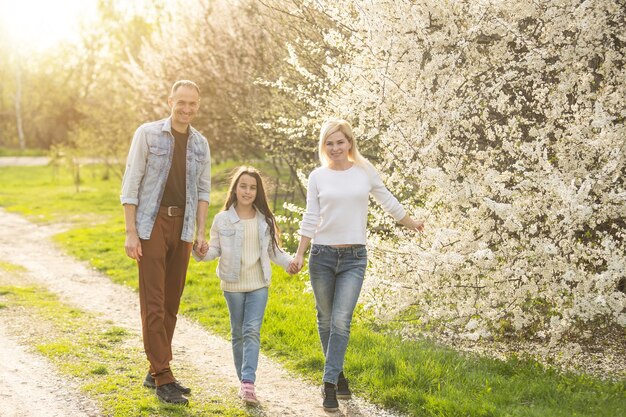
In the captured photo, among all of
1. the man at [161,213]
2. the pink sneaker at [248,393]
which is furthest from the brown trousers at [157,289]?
the pink sneaker at [248,393]

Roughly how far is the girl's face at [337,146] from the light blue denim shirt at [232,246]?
734mm

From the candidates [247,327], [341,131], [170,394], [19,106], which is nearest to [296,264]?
[247,327]

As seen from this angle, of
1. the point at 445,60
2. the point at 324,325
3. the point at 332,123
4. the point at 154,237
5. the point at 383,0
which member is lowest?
the point at 324,325

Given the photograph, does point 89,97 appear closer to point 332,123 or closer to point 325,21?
point 325,21

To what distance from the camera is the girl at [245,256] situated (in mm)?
5195

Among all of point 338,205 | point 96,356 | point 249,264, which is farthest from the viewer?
point 96,356

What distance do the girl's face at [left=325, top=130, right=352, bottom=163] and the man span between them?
Result: 3.30 feet

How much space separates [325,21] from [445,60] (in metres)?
3.85

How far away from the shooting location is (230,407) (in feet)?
16.6

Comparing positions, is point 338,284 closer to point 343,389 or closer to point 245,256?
point 245,256

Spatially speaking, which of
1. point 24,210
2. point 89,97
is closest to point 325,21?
point 24,210

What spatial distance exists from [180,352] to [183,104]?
→ 2.59 m

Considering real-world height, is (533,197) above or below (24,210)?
above

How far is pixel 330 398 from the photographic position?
198 inches
